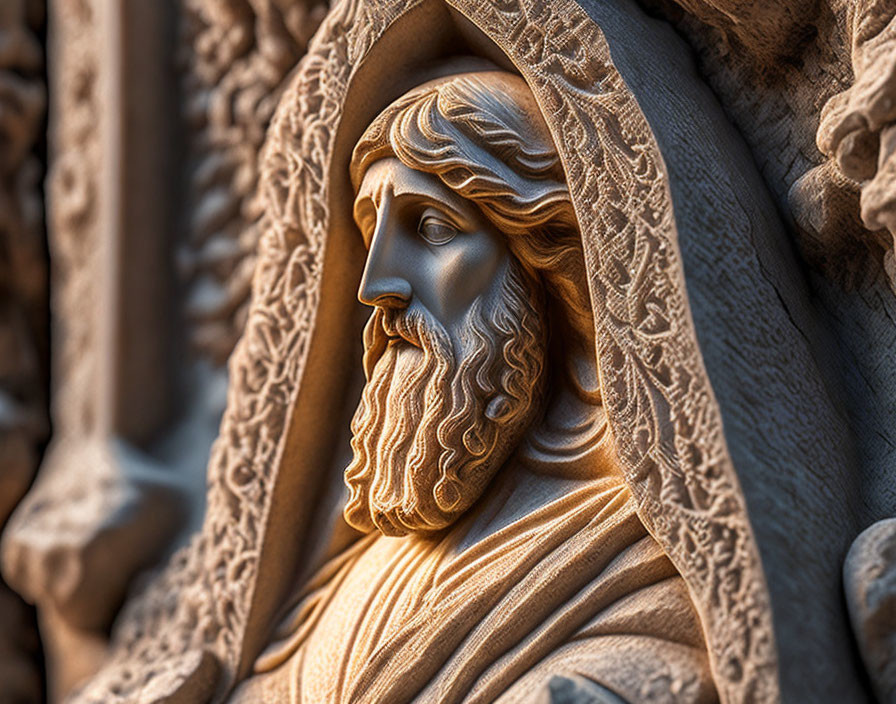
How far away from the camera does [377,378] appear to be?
1.46 meters

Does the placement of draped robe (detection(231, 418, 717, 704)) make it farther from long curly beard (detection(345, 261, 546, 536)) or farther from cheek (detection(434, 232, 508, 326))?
cheek (detection(434, 232, 508, 326))

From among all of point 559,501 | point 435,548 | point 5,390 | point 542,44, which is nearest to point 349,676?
point 435,548

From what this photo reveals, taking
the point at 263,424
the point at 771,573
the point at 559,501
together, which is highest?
the point at 771,573

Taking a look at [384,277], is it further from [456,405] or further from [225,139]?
[225,139]

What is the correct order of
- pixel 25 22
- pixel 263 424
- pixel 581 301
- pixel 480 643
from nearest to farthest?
pixel 480 643 → pixel 581 301 → pixel 263 424 → pixel 25 22

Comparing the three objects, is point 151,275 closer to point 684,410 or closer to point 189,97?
point 189,97

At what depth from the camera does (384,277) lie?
1.41 meters

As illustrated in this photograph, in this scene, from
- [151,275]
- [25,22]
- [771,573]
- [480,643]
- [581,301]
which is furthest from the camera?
[25,22]

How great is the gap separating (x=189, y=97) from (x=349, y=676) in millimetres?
1243

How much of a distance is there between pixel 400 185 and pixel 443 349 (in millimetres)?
203

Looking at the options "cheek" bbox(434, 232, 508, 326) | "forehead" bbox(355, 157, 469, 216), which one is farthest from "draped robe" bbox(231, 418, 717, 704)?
"forehead" bbox(355, 157, 469, 216)

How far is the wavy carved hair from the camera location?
4.43ft

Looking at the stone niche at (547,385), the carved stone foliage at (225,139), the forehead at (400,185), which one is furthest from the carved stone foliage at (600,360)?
the carved stone foliage at (225,139)

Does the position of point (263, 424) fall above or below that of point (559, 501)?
below
